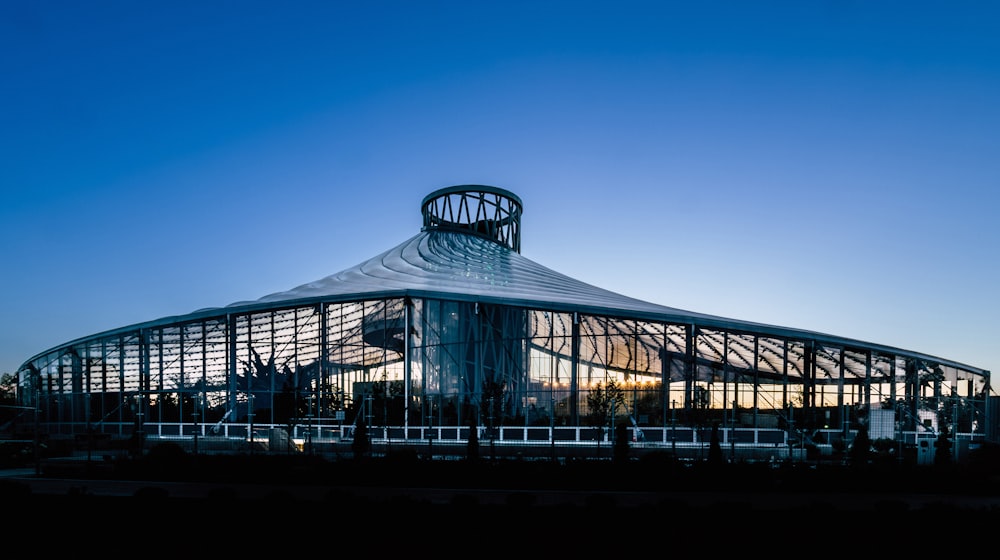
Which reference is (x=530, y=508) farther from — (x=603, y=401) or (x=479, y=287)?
(x=479, y=287)

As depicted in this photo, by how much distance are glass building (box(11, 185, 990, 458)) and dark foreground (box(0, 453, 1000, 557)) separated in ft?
22.5

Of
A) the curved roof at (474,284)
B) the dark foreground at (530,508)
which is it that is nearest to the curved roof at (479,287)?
the curved roof at (474,284)

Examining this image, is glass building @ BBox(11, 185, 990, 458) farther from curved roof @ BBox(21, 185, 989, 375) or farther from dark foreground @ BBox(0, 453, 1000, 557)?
dark foreground @ BBox(0, 453, 1000, 557)

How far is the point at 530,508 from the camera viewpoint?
1241 centimetres

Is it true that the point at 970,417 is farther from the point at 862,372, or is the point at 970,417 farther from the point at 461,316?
the point at 461,316

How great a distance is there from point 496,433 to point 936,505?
1997cm

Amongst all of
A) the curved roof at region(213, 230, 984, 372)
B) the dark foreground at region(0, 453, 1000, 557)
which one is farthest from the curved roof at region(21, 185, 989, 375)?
the dark foreground at region(0, 453, 1000, 557)

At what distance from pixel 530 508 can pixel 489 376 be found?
1978cm

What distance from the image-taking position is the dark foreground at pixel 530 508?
1037 centimetres

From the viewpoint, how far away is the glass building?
27.6 m

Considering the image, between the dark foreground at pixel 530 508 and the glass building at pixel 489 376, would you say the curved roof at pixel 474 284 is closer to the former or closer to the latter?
the glass building at pixel 489 376

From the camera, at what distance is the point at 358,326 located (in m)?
33.6

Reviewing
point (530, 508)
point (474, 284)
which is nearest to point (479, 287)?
point (474, 284)

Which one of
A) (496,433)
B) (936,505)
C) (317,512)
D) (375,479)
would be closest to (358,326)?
(496,433)
